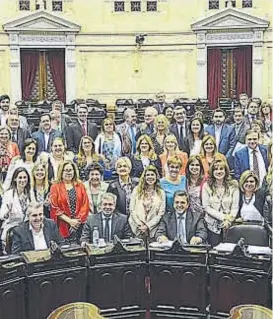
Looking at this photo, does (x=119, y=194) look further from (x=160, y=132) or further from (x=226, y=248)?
(x=160, y=132)

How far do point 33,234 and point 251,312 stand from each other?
154 cm

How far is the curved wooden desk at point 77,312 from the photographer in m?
3.65

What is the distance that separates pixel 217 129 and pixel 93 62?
8.28 meters

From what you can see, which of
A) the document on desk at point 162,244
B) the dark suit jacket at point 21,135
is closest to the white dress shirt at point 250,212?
the document on desk at point 162,244

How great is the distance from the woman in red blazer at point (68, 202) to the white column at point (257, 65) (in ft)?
34.1

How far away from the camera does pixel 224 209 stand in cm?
489

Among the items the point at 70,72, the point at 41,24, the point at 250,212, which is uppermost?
the point at 41,24

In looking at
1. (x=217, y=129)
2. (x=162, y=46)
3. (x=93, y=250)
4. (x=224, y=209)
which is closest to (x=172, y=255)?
(x=93, y=250)

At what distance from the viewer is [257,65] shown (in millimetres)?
14828

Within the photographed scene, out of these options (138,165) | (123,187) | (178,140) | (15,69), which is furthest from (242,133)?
(15,69)

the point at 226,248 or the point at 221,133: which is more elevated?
the point at 221,133

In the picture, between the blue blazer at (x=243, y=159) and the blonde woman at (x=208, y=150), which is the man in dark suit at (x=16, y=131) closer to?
the blonde woman at (x=208, y=150)

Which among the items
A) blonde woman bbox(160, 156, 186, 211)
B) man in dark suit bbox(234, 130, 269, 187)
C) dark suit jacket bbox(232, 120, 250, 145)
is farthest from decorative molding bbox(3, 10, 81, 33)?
blonde woman bbox(160, 156, 186, 211)

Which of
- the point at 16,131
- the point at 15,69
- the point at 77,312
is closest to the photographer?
the point at 77,312
